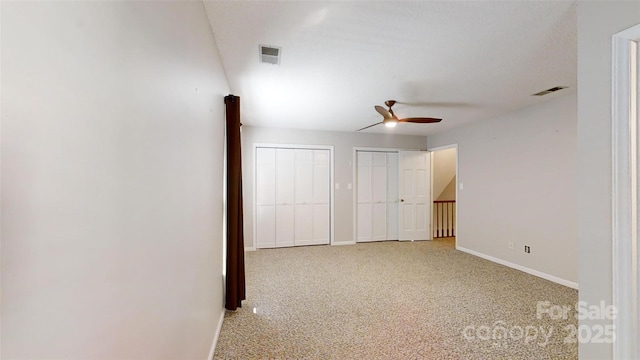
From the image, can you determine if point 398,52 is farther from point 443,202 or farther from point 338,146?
point 443,202

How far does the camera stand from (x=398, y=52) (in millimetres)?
2289

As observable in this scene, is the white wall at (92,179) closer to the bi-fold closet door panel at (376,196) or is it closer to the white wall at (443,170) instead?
the bi-fold closet door panel at (376,196)

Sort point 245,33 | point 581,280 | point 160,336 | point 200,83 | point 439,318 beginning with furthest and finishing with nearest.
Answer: point 439,318 < point 245,33 < point 200,83 < point 581,280 < point 160,336

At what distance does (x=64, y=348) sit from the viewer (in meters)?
0.49

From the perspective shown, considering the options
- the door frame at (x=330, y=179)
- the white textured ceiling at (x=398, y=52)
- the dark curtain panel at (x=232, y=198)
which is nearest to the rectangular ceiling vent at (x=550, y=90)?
the white textured ceiling at (x=398, y=52)

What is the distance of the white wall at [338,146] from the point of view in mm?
5109

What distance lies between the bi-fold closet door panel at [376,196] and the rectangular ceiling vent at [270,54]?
3.55 m

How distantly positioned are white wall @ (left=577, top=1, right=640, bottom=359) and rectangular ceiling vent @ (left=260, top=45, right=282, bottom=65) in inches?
76.9

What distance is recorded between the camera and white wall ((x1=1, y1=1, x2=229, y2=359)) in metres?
0.41

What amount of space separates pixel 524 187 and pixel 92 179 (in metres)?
4.77

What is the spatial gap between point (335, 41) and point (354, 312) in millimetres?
Result: 2426

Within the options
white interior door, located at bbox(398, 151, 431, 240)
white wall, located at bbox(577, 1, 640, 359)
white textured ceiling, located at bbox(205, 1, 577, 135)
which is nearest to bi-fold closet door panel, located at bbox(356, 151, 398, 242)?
white interior door, located at bbox(398, 151, 431, 240)

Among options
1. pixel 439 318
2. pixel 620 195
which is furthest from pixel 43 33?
pixel 439 318

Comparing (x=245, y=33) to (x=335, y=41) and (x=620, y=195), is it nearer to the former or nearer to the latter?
(x=335, y=41)
